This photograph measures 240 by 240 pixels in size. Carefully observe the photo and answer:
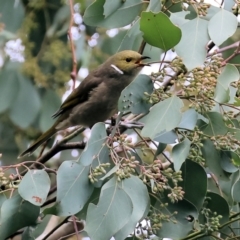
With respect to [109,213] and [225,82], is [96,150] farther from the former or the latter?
[225,82]

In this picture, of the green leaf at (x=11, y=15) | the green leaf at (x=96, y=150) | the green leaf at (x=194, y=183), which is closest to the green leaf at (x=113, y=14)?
the green leaf at (x=96, y=150)

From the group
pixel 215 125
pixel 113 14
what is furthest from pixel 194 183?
pixel 113 14

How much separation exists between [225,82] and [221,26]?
219 mm

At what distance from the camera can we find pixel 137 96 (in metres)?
2.51

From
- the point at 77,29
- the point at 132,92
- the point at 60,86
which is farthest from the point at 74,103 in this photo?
the point at 132,92

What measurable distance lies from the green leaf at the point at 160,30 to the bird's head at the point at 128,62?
2.86ft

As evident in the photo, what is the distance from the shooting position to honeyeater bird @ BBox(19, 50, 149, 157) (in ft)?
12.6

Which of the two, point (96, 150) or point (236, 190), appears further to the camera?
point (236, 190)

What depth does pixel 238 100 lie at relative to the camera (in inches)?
94.6

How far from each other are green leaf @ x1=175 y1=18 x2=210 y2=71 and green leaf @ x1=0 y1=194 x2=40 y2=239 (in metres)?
0.83

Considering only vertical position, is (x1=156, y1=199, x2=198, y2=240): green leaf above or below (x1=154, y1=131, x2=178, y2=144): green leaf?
below

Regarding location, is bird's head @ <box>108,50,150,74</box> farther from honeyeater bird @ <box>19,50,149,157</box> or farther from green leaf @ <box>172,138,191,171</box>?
green leaf @ <box>172,138,191,171</box>

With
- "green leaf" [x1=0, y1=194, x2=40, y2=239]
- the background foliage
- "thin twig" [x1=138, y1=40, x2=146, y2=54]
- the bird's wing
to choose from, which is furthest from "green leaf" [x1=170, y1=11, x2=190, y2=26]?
the bird's wing

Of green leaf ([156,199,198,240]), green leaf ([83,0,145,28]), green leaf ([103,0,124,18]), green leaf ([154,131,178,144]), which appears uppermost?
green leaf ([103,0,124,18])
